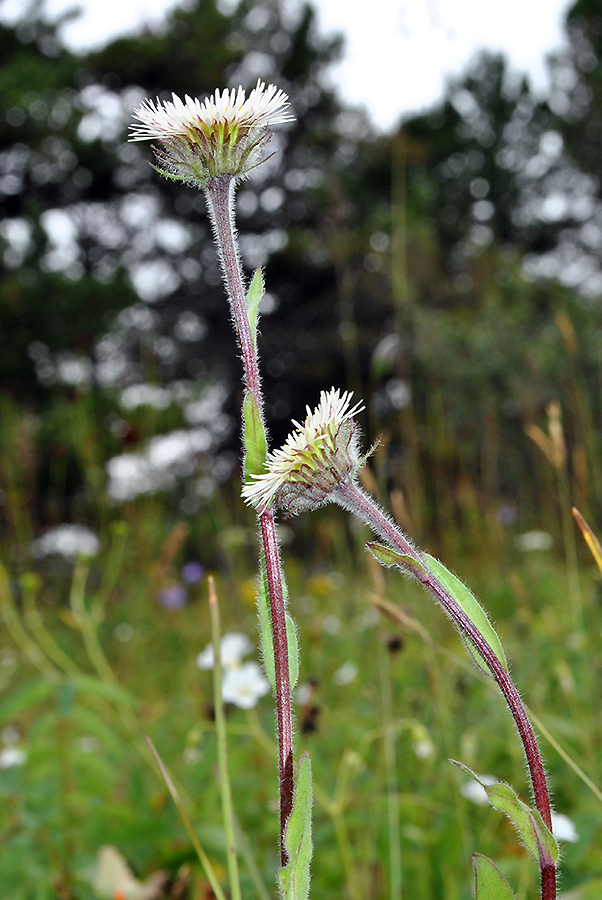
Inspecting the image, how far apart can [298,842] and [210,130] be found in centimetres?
33

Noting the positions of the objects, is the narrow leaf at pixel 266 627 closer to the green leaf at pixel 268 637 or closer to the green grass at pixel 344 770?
the green leaf at pixel 268 637

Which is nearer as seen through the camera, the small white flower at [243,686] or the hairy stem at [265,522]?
the hairy stem at [265,522]

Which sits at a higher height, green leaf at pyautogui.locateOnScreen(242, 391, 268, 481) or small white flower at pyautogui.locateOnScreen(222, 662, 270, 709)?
green leaf at pyautogui.locateOnScreen(242, 391, 268, 481)

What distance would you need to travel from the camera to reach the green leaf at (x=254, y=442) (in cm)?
36

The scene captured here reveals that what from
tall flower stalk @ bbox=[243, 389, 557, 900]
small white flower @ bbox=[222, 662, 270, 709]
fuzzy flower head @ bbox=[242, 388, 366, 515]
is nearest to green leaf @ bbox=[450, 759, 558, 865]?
tall flower stalk @ bbox=[243, 389, 557, 900]

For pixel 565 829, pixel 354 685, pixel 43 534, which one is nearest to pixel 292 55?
pixel 43 534

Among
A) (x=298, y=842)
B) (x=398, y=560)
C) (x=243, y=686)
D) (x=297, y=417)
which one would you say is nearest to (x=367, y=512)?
(x=398, y=560)

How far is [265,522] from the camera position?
350 millimetres

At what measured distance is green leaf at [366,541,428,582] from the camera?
33cm

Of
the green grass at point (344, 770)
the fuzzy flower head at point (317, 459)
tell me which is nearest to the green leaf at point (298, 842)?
the fuzzy flower head at point (317, 459)

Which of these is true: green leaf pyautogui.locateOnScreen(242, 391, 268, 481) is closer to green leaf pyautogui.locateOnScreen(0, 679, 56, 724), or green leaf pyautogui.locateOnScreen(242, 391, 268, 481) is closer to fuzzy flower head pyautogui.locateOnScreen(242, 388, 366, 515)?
fuzzy flower head pyautogui.locateOnScreen(242, 388, 366, 515)

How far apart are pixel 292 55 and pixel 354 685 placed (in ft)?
35.8

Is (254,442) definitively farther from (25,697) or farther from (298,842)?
(25,697)

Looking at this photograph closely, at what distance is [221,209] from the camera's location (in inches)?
15.0
